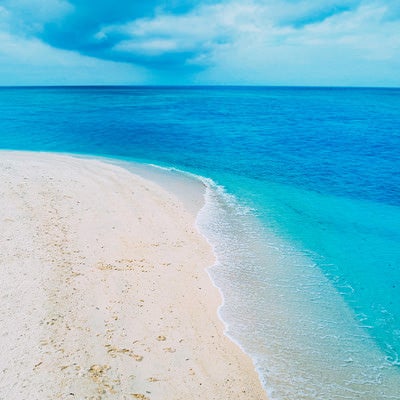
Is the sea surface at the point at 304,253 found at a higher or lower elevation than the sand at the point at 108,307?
lower

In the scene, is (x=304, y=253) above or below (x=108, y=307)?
below

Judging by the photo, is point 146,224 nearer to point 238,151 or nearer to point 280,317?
point 280,317

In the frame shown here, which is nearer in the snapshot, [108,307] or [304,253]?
[108,307]

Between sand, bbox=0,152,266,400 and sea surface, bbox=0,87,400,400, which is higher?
sand, bbox=0,152,266,400

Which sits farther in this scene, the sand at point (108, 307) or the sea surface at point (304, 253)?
the sea surface at point (304, 253)

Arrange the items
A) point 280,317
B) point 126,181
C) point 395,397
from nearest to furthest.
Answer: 1. point 395,397
2. point 280,317
3. point 126,181

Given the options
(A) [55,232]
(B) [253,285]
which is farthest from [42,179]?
(B) [253,285]

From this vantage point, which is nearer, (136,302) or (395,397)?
(395,397)

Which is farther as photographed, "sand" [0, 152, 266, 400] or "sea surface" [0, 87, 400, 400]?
"sea surface" [0, 87, 400, 400]
